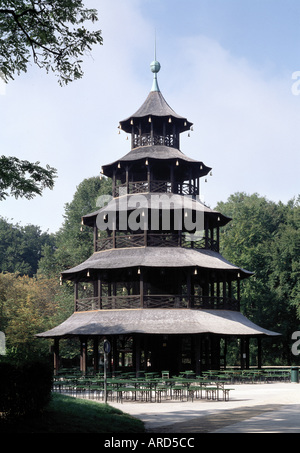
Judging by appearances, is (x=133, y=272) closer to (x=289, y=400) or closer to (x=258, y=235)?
(x=289, y=400)

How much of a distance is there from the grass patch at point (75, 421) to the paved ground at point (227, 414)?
819 millimetres

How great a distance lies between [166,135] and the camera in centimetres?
4656

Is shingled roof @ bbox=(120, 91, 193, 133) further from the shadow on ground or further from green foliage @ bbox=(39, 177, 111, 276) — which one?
the shadow on ground

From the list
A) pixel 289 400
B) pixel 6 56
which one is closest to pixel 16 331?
pixel 289 400

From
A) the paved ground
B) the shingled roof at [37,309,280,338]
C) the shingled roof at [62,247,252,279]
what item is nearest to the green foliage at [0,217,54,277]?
the shingled roof at [62,247,252,279]

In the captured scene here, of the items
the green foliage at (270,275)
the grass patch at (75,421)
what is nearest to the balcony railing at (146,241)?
the green foliage at (270,275)

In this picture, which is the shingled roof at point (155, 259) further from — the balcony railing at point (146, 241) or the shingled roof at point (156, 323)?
the shingled roof at point (156, 323)

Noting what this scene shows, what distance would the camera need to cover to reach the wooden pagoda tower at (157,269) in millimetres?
36331

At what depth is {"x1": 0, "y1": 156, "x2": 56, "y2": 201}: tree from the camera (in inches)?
772

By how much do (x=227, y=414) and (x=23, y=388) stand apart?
25.9ft

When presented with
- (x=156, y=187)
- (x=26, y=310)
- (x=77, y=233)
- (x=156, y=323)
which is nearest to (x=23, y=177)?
(x=156, y=323)

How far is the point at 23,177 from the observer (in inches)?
784

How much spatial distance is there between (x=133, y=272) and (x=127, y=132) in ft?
44.9

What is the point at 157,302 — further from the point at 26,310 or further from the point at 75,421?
the point at 75,421
